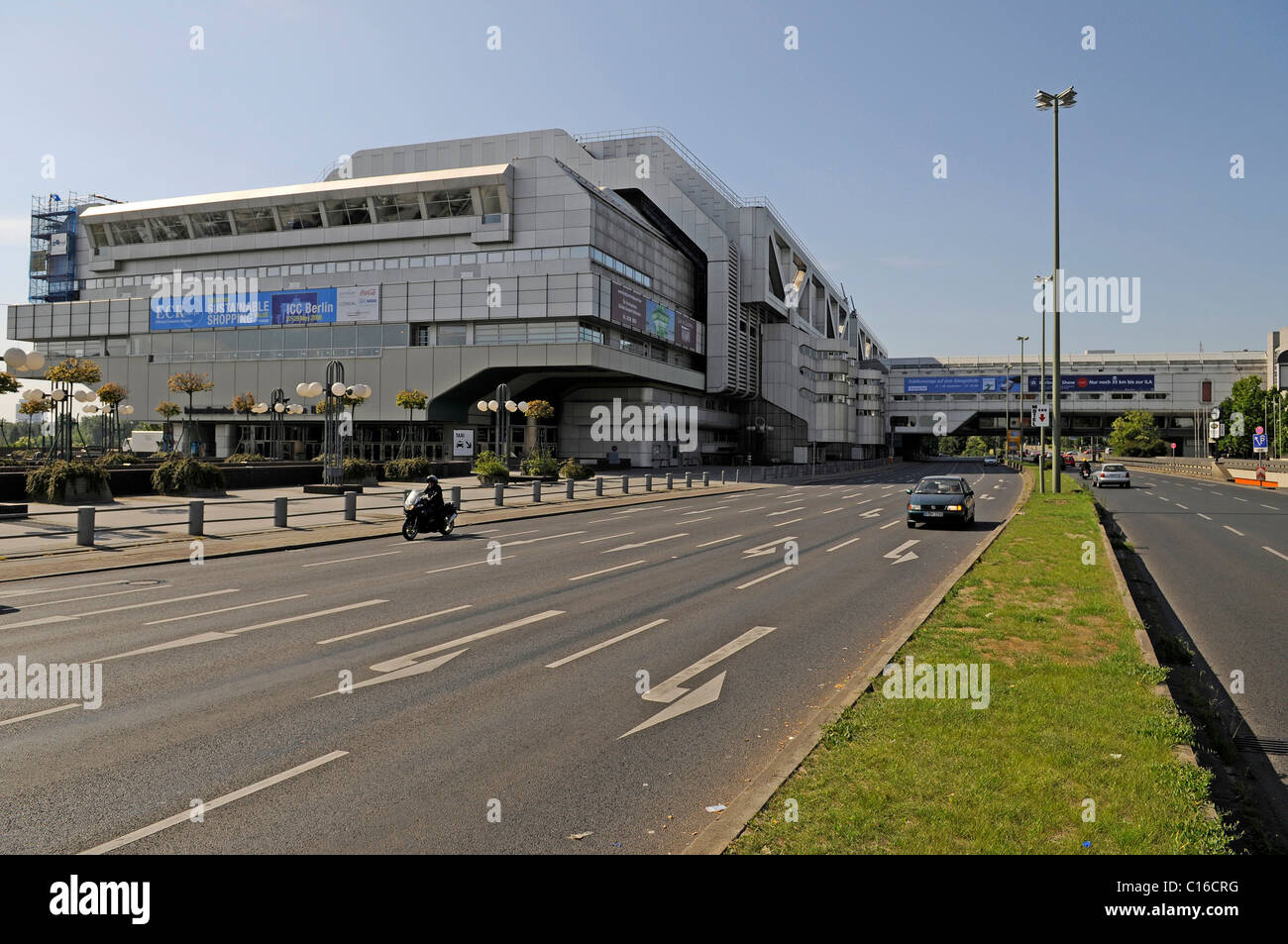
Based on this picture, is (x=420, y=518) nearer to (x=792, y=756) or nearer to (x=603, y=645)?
(x=603, y=645)

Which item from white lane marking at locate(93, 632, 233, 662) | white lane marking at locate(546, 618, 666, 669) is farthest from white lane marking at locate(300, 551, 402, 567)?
white lane marking at locate(546, 618, 666, 669)

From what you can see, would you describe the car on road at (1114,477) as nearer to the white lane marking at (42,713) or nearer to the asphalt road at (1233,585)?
the asphalt road at (1233,585)

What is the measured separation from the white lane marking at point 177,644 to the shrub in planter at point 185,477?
81.7 feet

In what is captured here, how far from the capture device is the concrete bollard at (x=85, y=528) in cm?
1767

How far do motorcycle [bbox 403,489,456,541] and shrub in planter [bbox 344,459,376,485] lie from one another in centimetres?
1947

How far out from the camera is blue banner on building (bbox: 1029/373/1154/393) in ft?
365

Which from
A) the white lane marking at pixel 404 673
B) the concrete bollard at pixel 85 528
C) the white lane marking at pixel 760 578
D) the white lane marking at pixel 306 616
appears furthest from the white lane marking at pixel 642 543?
the concrete bollard at pixel 85 528

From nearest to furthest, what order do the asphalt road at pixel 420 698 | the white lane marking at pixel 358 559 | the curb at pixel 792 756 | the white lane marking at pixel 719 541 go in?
the curb at pixel 792 756 < the asphalt road at pixel 420 698 < the white lane marking at pixel 358 559 < the white lane marking at pixel 719 541

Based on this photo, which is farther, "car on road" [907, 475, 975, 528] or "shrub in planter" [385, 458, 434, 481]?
"shrub in planter" [385, 458, 434, 481]

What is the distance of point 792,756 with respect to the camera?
18.3 feet

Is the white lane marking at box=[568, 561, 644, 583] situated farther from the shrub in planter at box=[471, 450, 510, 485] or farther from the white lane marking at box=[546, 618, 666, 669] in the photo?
the shrub in planter at box=[471, 450, 510, 485]

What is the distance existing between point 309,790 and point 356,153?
9303 cm

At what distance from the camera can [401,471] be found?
148ft
